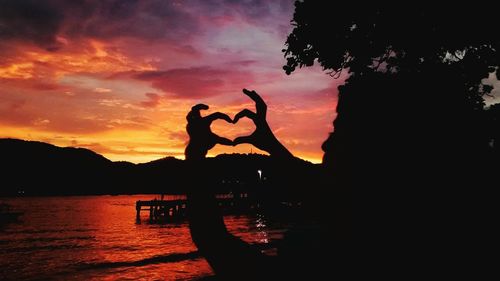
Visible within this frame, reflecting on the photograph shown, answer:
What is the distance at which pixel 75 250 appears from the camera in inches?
1287

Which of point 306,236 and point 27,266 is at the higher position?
point 306,236

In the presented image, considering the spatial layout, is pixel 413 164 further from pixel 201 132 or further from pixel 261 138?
pixel 201 132

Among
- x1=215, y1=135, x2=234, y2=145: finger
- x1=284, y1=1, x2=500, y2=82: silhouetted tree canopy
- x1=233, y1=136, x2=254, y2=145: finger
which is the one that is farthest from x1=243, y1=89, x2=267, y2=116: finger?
x1=284, y1=1, x2=500, y2=82: silhouetted tree canopy

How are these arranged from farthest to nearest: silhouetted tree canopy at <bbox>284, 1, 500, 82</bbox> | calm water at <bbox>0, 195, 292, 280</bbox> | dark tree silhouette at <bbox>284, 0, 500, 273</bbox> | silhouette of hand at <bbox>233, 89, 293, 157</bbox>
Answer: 1. calm water at <bbox>0, 195, 292, 280</bbox>
2. silhouetted tree canopy at <bbox>284, 1, 500, 82</bbox>
3. silhouette of hand at <bbox>233, 89, 293, 157</bbox>
4. dark tree silhouette at <bbox>284, 0, 500, 273</bbox>

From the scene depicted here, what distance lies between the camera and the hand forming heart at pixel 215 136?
4.36m

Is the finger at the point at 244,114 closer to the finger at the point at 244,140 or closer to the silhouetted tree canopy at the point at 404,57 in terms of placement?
the finger at the point at 244,140

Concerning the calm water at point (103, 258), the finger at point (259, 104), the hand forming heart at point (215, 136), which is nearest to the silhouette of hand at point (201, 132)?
the hand forming heart at point (215, 136)

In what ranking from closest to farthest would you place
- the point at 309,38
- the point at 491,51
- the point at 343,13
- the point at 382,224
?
the point at 382,224
the point at 491,51
the point at 343,13
the point at 309,38

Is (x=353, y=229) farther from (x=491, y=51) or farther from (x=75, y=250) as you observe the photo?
(x=75, y=250)

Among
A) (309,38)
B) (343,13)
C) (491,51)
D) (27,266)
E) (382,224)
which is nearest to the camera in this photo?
(382,224)

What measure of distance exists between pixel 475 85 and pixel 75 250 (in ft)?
107

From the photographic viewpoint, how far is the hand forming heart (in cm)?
436

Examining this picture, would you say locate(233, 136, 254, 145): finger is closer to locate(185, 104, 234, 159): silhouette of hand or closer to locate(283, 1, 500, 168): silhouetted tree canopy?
locate(185, 104, 234, 159): silhouette of hand

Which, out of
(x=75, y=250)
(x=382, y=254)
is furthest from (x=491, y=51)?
(x=75, y=250)
